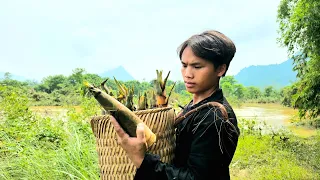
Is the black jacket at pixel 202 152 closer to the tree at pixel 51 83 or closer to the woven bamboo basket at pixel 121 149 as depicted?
the woven bamboo basket at pixel 121 149

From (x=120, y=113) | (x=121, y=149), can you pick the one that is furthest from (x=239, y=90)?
(x=120, y=113)

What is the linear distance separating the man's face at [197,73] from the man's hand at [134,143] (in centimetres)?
25

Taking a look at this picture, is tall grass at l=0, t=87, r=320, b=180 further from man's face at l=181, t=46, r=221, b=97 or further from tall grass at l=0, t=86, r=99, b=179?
man's face at l=181, t=46, r=221, b=97

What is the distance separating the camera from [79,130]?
503 cm

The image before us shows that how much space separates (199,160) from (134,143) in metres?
0.19

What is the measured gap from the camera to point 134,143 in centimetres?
105

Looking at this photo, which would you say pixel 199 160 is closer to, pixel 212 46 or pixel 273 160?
pixel 212 46

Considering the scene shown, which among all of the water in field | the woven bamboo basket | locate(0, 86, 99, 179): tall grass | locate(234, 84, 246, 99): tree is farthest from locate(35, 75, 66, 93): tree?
the woven bamboo basket

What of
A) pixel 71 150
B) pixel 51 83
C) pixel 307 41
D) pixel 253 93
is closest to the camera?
pixel 71 150

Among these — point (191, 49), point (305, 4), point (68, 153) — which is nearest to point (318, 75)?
point (305, 4)

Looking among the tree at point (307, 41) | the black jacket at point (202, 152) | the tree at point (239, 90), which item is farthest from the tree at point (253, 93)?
the black jacket at point (202, 152)

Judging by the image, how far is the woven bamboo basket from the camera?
3.73 feet

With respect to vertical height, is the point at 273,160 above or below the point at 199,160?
below

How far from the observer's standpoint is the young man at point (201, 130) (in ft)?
3.47
